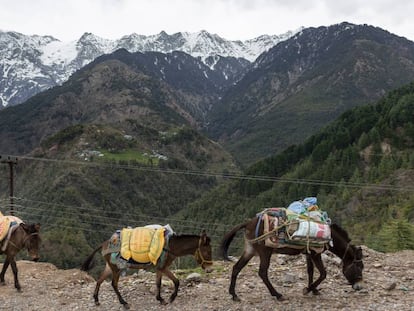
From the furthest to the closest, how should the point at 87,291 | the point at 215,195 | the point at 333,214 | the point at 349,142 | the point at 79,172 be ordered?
the point at 79,172, the point at 215,195, the point at 349,142, the point at 333,214, the point at 87,291

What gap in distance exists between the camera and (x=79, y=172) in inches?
6531

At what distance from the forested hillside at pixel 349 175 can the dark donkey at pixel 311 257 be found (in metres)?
43.7

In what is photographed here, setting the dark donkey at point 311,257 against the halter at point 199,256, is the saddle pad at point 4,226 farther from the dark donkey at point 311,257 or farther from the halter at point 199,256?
the dark donkey at point 311,257

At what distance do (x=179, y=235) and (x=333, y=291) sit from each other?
4695mm

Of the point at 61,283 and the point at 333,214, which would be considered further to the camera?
the point at 333,214

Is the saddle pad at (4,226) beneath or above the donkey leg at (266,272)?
above

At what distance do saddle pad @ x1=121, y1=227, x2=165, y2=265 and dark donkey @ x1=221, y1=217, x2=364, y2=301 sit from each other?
2.16 m

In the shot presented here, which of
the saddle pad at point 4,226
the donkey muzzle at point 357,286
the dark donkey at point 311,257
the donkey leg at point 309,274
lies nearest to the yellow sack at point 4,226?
the saddle pad at point 4,226

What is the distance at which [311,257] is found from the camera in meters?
11.8

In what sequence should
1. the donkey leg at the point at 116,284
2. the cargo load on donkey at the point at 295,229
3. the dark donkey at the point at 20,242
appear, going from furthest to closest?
1. the dark donkey at the point at 20,242
2. the donkey leg at the point at 116,284
3. the cargo load on donkey at the point at 295,229

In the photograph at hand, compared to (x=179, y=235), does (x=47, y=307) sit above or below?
below

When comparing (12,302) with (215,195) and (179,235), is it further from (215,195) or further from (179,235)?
(215,195)

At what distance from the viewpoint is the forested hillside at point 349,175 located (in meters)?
71.7

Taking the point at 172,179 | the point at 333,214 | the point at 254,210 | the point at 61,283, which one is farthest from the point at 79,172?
the point at 61,283
